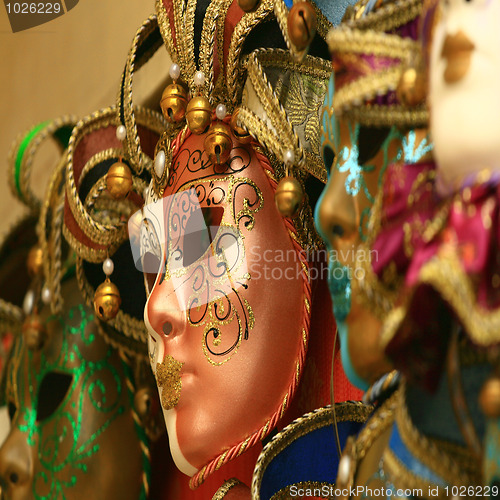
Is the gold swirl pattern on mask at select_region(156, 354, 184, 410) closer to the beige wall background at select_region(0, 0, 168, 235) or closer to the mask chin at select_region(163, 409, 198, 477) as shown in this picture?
the mask chin at select_region(163, 409, 198, 477)

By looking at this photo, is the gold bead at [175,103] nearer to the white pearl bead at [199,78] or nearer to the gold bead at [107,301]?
the white pearl bead at [199,78]

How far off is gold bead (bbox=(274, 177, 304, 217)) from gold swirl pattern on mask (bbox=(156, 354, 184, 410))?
167 millimetres

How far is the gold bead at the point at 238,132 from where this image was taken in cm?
81

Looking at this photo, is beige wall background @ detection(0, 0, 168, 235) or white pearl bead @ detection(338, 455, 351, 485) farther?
beige wall background @ detection(0, 0, 168, 235)

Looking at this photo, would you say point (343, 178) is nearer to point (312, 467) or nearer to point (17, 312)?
point (312, 467)

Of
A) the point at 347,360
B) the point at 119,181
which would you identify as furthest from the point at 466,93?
the point at 119,181

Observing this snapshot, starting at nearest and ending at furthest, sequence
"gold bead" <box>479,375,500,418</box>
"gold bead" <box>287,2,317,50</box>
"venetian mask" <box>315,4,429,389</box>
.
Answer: "gold bead" <box>479,375,500,418</box> → "venetian mask" <box>315,4,429,389</box> → "gold bead" <box>287,2,317,50</box>

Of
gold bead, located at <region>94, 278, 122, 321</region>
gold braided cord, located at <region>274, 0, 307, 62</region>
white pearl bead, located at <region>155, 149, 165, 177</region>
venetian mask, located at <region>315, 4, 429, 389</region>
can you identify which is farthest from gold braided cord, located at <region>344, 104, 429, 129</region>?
gold bead, located at <region>94, 278, 122, 321</region>

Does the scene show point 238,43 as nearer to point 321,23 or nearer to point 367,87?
point 321,23

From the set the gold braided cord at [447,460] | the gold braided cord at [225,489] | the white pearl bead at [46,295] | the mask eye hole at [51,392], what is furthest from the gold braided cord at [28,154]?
the gold braided cord at [447,460]

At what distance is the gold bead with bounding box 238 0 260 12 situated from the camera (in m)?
0.80

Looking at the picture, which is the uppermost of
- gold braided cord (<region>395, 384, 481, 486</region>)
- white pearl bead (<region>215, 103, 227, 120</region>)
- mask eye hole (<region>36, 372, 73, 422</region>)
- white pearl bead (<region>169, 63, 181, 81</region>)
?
white pearl bead (<region>169, 63, 181, 81</region>)

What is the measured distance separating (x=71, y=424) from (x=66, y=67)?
1.90 feet

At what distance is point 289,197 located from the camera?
736mm
